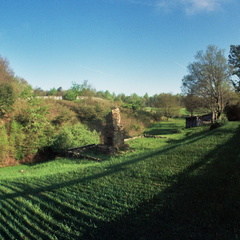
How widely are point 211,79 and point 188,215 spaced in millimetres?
22827

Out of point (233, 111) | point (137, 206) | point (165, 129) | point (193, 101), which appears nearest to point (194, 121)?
point (165, 129)

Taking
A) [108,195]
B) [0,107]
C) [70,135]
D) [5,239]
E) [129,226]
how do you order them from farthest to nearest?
[0,107], [70,135], [108,195], [5,239], [129,226]

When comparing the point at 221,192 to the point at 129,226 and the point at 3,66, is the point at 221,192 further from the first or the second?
the point at 3,66

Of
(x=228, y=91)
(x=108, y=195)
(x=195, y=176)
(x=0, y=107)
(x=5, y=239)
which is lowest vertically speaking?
(x=5, y=239)

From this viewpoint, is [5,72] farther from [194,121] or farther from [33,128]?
[194,121]

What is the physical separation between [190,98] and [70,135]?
16574 mm

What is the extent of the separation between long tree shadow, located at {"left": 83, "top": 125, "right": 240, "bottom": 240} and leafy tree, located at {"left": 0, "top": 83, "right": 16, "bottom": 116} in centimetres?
1942

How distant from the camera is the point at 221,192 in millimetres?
3176

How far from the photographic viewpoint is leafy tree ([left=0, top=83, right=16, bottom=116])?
1783 centimetres

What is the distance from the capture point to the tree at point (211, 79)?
837 inches

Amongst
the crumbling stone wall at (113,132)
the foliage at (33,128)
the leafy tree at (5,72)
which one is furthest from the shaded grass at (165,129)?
the leafy tree at (5,72)

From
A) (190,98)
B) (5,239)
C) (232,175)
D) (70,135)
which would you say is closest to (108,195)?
(5,239)

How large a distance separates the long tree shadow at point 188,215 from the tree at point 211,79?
68.4ft

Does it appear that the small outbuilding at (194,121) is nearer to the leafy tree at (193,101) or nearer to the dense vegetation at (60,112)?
the dense vegetation at (60,112)
